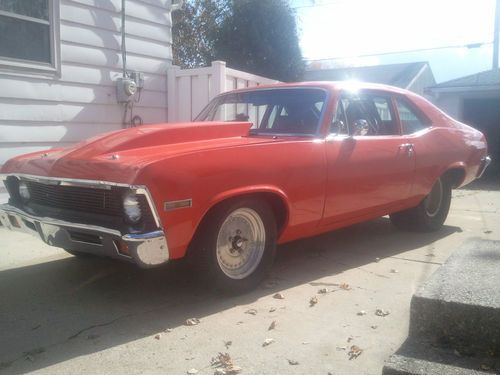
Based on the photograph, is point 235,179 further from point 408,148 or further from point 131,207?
point 408,148

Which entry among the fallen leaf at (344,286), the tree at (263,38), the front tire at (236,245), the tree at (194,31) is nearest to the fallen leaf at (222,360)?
the front tire at (236,245)

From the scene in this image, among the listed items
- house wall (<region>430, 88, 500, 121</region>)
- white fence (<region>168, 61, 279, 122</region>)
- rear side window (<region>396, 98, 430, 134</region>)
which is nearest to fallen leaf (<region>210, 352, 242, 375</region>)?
rear side window (<region>396, 98, 430, 134</region>)

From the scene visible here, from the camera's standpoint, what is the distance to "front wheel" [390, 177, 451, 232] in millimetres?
5828

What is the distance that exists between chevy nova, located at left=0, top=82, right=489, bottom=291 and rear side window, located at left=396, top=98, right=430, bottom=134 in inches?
0.7

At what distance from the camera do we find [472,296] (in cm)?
279

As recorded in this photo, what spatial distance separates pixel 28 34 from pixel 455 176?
549 centimetres

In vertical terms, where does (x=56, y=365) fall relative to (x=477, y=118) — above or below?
below

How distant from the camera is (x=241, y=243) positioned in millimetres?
3807

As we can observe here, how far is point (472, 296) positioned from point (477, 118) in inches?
583

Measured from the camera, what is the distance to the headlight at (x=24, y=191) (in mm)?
4038

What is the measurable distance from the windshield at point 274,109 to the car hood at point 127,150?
397 mm

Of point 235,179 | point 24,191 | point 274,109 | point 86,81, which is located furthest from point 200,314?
point 86,81

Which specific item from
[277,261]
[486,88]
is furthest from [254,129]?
[486,88]

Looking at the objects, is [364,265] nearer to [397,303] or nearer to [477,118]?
[397,303]
